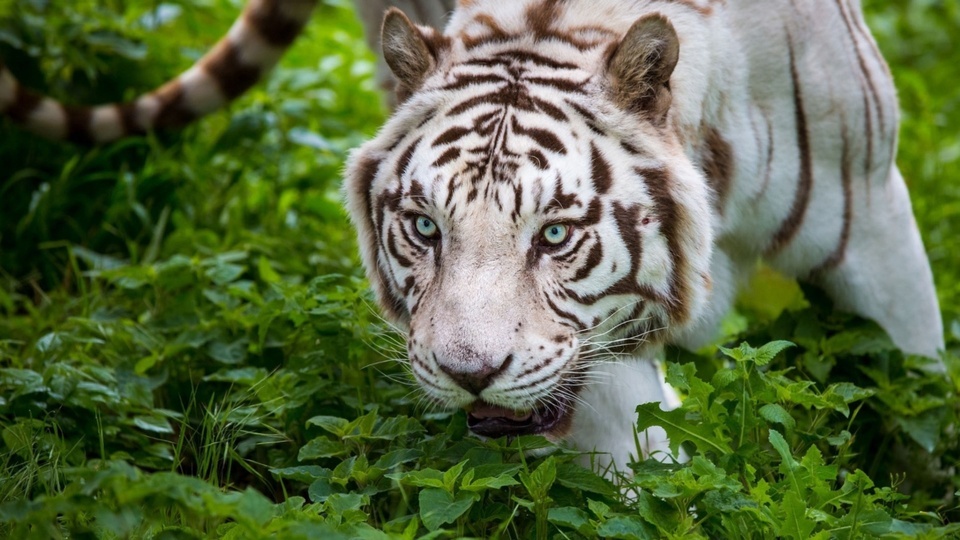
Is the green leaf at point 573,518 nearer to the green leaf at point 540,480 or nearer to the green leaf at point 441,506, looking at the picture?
the green leaf at point 540,480

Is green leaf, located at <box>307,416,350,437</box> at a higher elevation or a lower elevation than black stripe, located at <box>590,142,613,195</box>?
lower

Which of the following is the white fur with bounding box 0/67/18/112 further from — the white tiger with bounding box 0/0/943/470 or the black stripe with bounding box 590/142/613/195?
the black stripe with bounding box 590/142/613/195

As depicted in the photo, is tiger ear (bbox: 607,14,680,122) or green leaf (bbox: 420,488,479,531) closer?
green leaf (bbox: 420,488,479,531)

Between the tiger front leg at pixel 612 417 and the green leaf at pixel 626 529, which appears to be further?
the tiger front leg at pixel 612 417

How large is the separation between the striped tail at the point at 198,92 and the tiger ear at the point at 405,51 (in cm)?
152

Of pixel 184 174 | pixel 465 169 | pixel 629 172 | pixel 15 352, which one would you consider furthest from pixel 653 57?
pixel 184 174

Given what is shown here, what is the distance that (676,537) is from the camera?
200cm

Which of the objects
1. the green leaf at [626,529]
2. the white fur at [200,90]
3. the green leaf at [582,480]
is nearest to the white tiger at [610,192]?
the green leaf at [582,480]

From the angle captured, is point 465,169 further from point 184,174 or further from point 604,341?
point 184,174

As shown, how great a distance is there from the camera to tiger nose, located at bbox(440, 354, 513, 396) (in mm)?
2133

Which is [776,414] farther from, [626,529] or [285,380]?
[285,380]

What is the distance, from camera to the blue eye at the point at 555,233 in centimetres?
224

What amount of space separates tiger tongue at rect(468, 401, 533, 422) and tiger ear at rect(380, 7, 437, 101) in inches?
28.4

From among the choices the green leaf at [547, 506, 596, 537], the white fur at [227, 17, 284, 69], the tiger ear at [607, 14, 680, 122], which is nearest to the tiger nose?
the green leaf at [547, 506, 596, 537]
